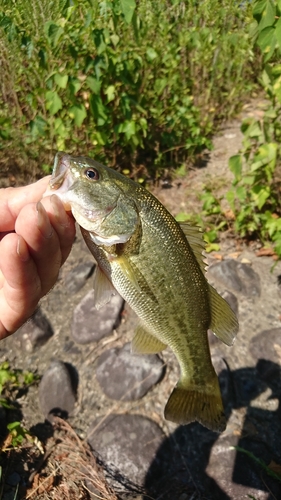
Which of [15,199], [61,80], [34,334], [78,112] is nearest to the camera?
[15,199]

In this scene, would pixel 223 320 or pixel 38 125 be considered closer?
pixel 223 320

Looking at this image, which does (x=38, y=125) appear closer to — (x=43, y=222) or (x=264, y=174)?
(x=264, y=174)

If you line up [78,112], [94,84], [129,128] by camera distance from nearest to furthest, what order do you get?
1. [94,84]
2. [78,112]
3. [129,128]

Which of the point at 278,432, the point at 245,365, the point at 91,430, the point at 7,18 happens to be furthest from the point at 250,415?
the point at 7,18

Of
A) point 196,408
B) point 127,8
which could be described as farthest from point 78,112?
point 196,408

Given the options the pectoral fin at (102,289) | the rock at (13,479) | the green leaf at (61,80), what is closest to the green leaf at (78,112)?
the green leaf at (61,80)

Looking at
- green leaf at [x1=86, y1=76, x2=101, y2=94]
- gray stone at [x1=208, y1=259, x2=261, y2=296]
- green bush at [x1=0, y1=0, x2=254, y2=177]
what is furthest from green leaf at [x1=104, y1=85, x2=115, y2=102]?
gray stone at [x1=208, y1=259, x2=261, y2=296]

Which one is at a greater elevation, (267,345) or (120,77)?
(120,77)

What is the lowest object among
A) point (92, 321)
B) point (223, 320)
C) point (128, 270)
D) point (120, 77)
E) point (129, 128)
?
point (92, 321)
